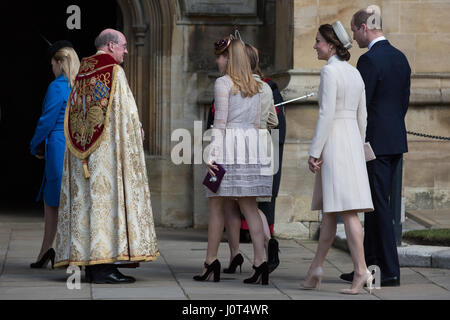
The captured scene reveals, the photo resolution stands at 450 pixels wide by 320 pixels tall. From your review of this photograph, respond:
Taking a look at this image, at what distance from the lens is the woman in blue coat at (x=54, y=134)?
7.93 m

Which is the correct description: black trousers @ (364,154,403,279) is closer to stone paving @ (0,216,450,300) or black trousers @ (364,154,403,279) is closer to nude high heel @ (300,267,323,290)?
stone paving @ (0,216,450,300)

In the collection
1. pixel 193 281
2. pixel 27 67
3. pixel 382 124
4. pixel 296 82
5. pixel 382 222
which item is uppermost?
pixel 27 67

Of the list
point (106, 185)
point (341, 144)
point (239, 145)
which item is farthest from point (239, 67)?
point (106, 185)

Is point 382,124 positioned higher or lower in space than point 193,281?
higher

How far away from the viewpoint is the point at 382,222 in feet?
23.6

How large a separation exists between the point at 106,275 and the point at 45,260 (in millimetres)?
1059

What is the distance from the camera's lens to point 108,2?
16.6m

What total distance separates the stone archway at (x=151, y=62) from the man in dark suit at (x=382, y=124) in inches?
169

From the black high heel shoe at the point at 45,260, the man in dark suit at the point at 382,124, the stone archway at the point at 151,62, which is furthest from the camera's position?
the stone archway at the point at 151,62

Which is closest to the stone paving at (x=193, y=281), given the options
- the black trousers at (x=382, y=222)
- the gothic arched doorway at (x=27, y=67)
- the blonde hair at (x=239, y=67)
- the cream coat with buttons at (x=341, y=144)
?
the black trousers at (x=382, y=222)

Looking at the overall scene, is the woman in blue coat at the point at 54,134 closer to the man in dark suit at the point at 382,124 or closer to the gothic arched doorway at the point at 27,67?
the man in dark suit at the point at 382,124

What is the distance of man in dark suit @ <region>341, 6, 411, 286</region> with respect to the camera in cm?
718

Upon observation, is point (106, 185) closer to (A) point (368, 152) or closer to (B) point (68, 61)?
(B) point (68, 61)

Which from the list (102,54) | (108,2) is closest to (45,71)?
(108,2)
